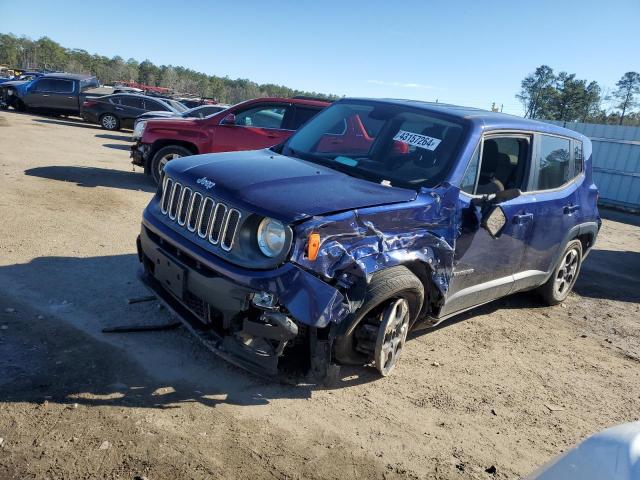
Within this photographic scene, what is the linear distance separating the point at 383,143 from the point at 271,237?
164cm

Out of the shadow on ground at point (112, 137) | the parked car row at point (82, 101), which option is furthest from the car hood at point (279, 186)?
the parked car row at point (82, 101)

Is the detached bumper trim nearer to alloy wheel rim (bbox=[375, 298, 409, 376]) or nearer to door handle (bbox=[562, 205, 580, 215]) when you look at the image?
alloy wheel rim (bbox=[375, 298, 409, 376])

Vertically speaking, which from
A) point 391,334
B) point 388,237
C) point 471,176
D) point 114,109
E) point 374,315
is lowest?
point 391,334

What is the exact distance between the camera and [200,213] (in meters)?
3.58

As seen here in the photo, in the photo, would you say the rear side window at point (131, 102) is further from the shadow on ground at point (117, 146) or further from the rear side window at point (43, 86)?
the shadow on ground at point (117, 146)

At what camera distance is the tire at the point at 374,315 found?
3.36 m

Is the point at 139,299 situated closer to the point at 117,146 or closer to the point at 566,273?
the point at 566,273

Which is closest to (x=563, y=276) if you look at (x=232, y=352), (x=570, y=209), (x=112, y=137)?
(x=570, y=209)

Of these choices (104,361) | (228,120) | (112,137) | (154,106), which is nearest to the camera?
(104,361)

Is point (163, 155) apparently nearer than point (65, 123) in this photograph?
Yes

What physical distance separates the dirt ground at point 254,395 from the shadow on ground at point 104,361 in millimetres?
13

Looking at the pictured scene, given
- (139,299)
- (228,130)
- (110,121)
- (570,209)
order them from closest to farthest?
(139,299)
(570,209)
(228,130)
(110,121)

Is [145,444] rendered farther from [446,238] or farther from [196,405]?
[446,238]

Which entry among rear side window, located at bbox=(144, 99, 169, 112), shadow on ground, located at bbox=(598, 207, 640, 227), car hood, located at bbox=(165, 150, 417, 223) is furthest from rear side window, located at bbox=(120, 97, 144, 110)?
car hood, located at bbox=(165, 150, 417, 223)
